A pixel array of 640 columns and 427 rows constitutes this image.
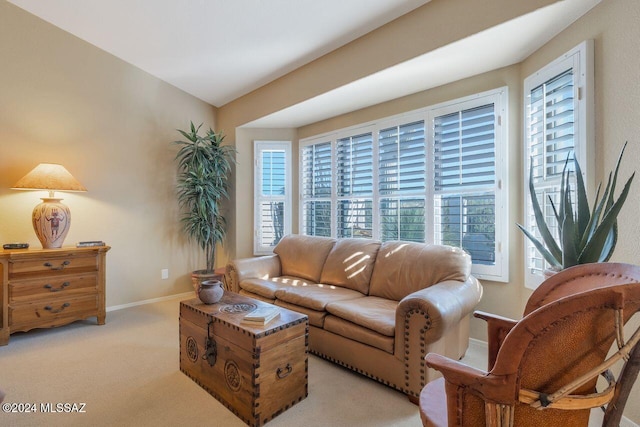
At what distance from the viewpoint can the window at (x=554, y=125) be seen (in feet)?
6.16

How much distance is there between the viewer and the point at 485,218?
2.68m

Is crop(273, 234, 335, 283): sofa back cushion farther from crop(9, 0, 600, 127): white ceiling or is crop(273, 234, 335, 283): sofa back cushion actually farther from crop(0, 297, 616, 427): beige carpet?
crop(9, 0, 600, 127): white ceiling

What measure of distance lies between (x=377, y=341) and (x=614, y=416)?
1.28 meters

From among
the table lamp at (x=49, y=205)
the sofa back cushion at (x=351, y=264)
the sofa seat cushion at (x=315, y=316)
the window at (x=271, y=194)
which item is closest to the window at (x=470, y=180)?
the sofa back cushion at (x=351, y=264)

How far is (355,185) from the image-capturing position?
12.2ft

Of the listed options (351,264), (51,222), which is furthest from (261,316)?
(51,222)

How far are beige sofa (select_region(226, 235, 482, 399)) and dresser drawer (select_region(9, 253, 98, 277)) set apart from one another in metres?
1.40

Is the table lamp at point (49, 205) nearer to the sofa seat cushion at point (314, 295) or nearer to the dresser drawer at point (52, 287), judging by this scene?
the dresser drawer at point (52, 287)

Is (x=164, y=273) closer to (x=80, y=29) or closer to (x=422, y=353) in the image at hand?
(x=80, y=29)

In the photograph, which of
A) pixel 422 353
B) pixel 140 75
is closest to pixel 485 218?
pixel 422 353

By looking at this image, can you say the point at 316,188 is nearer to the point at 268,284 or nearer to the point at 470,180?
the point at 268,284

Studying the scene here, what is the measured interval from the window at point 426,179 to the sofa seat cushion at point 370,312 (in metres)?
0.95

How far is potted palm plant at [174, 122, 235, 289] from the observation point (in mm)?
3996

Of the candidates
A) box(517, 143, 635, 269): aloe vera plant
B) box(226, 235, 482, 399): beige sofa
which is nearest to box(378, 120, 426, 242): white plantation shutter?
box(226, 235, 482, 399): beige sofa
